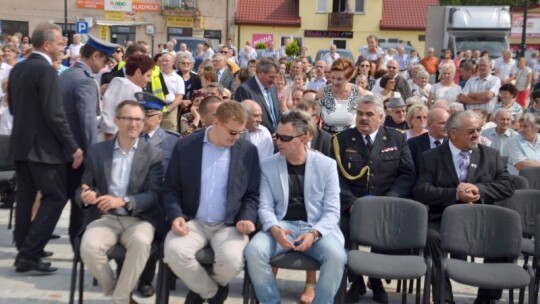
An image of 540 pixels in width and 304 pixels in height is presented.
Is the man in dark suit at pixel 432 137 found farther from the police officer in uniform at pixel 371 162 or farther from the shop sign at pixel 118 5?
the shop sign at pixel 118 5

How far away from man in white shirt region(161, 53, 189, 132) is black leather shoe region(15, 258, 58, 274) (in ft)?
9.68

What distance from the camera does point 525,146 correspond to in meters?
6.85

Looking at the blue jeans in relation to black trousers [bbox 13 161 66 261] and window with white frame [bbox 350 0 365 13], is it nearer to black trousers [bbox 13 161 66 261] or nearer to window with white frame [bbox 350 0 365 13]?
black trousers [bbox 13 161 66 261]

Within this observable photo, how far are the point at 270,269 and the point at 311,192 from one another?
65 centimetres

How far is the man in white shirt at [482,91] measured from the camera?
9620 mm

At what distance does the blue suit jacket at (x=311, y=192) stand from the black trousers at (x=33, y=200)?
1.77 m

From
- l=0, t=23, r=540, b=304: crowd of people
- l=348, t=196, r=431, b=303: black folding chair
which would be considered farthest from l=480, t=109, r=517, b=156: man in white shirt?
l=348, t=196, r=431, b=303: black folding chair

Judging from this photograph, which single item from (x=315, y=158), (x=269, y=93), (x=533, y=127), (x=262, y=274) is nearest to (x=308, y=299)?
(x=262, y=274)

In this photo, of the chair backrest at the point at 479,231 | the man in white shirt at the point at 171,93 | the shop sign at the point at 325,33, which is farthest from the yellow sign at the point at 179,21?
the chair backrest at the point at 479,231

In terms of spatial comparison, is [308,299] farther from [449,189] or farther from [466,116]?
[466,116]

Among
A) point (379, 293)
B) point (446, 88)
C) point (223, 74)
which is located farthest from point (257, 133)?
point (223, 74)

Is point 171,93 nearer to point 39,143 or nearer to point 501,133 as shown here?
point 39,143

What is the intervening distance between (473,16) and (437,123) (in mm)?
16283

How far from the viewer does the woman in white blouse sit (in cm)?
681
